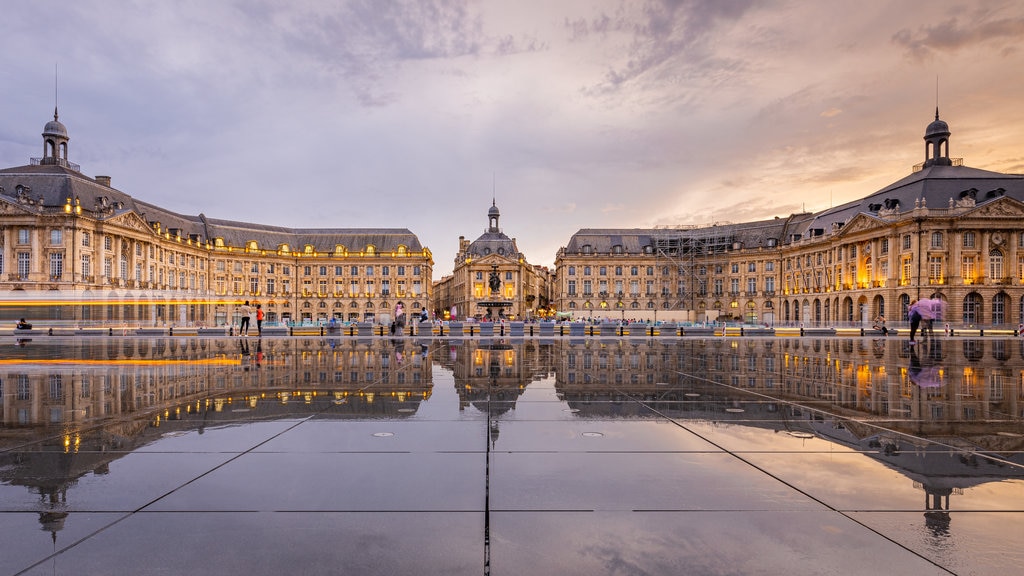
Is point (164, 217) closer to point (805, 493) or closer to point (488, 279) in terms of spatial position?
point (488, 279)

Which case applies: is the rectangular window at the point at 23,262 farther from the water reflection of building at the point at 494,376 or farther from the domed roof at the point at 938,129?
the domed roof at the point at 938,129

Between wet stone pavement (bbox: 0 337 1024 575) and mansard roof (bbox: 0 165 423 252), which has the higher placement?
mansard roof (bbox: 0 165 423 252)

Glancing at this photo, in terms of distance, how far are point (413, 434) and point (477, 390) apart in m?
3.97

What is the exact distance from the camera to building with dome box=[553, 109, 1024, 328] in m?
64.8

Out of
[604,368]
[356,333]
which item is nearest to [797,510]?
[604,368]

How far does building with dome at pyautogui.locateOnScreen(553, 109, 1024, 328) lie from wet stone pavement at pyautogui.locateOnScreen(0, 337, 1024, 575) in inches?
2632

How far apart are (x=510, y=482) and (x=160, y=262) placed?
9540cm

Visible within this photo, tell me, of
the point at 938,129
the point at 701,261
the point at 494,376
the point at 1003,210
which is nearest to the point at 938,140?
the point at 938,129

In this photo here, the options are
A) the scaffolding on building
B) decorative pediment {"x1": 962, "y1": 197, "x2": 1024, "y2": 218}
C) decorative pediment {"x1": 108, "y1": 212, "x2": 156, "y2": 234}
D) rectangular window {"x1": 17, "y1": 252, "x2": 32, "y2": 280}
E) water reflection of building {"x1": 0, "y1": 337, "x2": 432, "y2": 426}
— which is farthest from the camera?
the scaffolding on building

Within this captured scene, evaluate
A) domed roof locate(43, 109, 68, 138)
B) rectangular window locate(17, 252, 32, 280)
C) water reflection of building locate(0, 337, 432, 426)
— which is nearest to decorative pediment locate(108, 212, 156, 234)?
rectangular window locate(17, 252, 32, 280)

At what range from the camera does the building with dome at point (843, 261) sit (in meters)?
64.8

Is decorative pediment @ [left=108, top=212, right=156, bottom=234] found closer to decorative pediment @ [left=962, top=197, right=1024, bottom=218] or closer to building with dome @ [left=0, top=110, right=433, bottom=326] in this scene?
building with dome @ [left=0, top=110, right=433, bottom=326]

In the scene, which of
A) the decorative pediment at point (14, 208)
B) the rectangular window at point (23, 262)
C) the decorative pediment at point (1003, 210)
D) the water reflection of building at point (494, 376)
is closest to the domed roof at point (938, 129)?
the decorative pediment at point (1003, 210)

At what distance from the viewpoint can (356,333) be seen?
3969 cm
